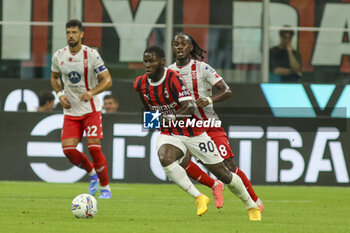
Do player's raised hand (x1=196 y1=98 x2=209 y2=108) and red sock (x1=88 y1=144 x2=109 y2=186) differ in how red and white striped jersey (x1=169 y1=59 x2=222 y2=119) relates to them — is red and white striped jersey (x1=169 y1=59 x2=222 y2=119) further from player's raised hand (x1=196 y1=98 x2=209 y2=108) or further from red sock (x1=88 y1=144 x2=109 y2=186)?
red sock (x1=88 y1=144 x2=109 y2=186)

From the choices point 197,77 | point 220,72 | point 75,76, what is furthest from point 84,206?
point 220,72

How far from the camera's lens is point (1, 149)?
14.3 metres

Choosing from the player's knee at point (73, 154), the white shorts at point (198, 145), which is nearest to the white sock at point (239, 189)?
the white shorts at point (198, 145)

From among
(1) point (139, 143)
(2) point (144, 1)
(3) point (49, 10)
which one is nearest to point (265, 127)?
(1) point (139, 143)

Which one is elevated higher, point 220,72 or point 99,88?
point 99,88

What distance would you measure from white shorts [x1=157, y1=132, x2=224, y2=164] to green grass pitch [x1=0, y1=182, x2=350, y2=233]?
2.05 ft

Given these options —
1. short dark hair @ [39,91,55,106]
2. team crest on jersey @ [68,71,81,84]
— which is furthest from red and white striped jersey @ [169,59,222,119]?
short dark hair @ [39,91,55,106]

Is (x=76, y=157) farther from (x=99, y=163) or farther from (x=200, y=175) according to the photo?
(x=200, y=175)

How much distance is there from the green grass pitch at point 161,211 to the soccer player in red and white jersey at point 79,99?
0.54 metres

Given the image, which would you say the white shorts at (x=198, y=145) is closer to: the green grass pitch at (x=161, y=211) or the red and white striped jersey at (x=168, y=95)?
the red and white striped jersey at (x=168, y=95)

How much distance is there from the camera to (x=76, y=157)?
11.0 meters

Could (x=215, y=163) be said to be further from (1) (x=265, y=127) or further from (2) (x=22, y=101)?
(2) (x=22, y=101)

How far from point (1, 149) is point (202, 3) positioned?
186 inches

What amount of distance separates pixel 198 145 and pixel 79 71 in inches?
Result: 113
